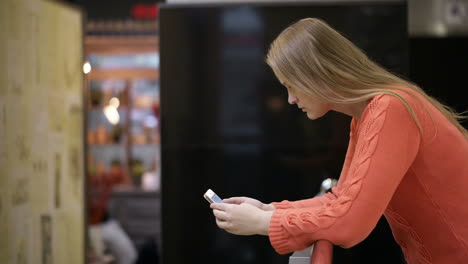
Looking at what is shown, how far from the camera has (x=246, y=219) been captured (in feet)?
4.33

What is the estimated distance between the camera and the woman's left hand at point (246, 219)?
1.32 meters

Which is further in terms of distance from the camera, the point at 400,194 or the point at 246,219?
the point at 400,194

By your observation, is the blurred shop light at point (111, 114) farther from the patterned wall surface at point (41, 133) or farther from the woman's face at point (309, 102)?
the woman's face at point (309, 102)

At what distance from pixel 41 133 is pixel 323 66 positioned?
8.80 ft

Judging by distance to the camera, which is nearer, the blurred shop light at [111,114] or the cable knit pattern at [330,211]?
the cable knit pattern at [330,211]

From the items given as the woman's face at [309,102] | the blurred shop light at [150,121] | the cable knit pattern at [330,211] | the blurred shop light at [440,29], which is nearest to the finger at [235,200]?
the cable knit pattern at [330,211]

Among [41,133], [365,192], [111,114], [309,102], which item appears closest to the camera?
[365,192]

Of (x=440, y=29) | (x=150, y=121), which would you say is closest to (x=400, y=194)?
(x=440, y=29)

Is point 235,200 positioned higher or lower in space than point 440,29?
lower

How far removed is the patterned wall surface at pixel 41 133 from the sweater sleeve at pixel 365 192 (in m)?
2.25

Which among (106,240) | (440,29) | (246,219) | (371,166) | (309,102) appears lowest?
(106,240)

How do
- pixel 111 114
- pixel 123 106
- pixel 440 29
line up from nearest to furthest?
pixel 440 29 → pixel 111 114 → pixel 123 106

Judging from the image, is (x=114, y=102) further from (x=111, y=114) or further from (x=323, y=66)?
(x=323, y=66)

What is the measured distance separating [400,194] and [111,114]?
7420mm
